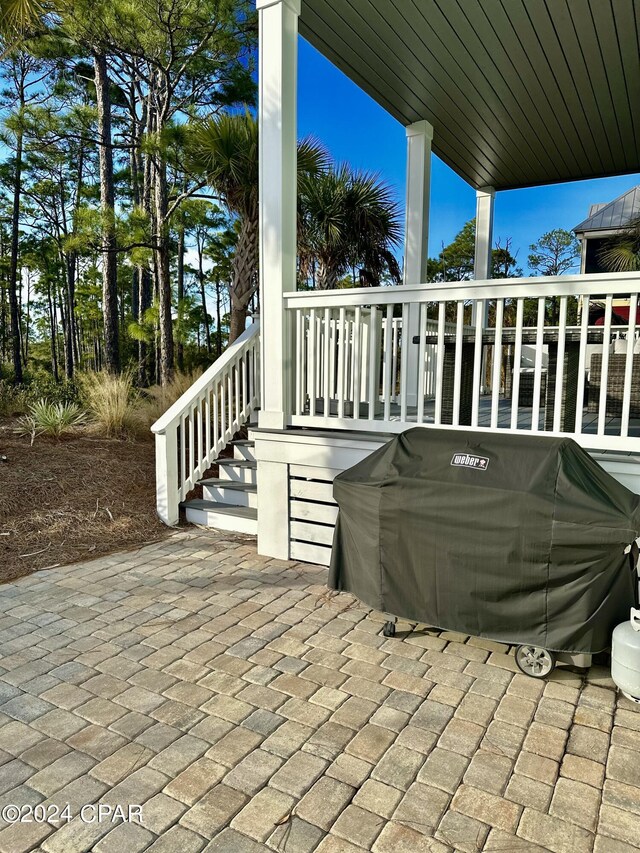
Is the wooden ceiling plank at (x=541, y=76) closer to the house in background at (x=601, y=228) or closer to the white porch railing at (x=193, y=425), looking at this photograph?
the white porch railing at (x=193, y=425)

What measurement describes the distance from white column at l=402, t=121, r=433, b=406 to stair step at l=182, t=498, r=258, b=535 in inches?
82.1

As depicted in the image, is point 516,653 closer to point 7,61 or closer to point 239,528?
point 239,528

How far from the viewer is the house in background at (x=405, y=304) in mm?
3311

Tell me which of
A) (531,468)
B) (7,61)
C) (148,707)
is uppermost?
(7,61)

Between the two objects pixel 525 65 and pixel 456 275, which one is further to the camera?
pixel 456 275

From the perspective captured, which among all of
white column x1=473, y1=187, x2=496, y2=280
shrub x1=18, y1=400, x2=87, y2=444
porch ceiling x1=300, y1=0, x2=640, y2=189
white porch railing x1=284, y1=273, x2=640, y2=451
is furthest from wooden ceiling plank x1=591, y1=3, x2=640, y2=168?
shrub x1=18, y1=400, x2=87, y2=444

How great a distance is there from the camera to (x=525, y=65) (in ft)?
15.4

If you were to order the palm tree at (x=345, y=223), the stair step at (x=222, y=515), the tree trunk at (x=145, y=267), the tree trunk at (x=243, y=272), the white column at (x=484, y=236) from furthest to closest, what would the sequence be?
the tree trunk at (x=145, y=267)
the palm tree at (x=345, y=223)
the white column at (x=484, y=236)
the tree trunk at (x=243, y=272)
the stair step at (x=222, y=515)

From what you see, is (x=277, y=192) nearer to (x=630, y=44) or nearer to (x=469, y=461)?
(x=469, y=461)

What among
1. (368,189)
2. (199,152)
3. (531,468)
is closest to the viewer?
(531,468)

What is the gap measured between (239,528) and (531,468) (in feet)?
9.18

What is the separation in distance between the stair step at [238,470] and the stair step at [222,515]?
1.03 feet

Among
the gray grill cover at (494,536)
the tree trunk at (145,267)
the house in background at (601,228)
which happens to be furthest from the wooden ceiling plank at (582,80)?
the tree trunk at (145,267)

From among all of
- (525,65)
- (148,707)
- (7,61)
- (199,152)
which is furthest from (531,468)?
(7,61)
